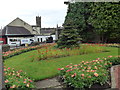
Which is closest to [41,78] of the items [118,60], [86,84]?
[86,84]

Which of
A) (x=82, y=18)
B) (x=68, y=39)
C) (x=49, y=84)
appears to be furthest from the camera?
(x=82, y=18)

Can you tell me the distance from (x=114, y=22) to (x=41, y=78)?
11718 mm

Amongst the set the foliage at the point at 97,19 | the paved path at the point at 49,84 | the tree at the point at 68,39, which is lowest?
the paved path at the point at 49,84

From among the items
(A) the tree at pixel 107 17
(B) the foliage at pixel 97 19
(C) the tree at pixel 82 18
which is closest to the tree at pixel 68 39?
(B) the foliage at pixel 97 19

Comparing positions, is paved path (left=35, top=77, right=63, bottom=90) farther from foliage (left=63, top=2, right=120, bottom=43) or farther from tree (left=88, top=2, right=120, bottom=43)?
tree (left=88, top=2, right=120, bottom=43)

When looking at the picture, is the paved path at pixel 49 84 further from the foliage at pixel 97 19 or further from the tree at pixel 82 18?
the tree at pixel 82 18

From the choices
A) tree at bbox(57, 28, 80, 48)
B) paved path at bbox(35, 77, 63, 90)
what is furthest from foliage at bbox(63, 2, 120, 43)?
paved path at bbox(35, 77, 63, 90)

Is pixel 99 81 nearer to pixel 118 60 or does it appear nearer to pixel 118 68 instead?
pixel 118 68

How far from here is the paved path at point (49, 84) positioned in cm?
336

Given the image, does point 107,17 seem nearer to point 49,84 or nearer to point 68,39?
point 68,39

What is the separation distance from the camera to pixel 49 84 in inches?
137

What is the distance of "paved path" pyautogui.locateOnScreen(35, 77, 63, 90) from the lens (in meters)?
3.36

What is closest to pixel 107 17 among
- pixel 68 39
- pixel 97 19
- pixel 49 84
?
pixel 97 19

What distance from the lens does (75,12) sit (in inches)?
678
